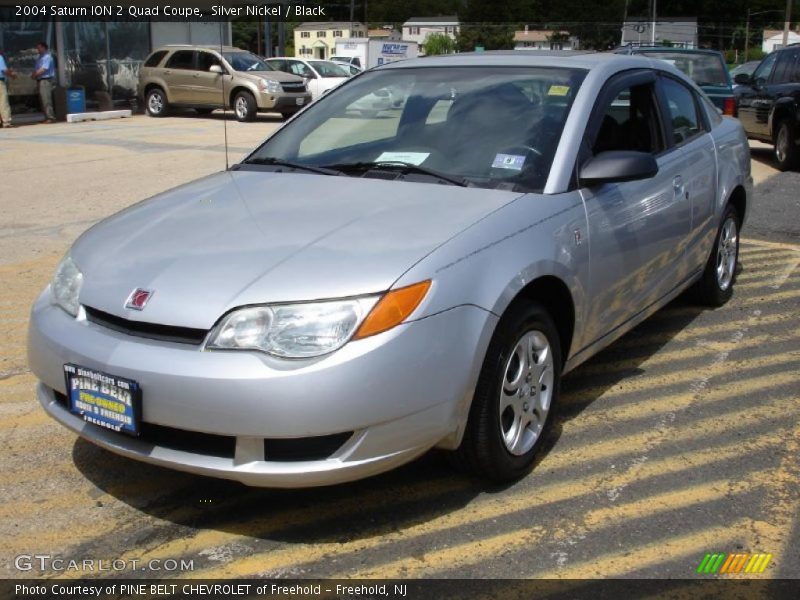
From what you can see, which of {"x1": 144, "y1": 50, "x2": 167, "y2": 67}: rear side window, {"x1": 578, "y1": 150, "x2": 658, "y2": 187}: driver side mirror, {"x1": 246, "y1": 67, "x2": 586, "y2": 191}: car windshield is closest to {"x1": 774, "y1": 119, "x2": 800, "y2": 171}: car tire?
{"x1": 246, "y1": 67, "x2": 586, "y2": 191}: car windshield

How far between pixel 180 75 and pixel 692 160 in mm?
18417

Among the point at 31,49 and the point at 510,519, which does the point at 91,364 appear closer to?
the point at 510,519

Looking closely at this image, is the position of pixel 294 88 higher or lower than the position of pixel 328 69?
lower

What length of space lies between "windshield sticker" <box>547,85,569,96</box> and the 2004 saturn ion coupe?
10mm

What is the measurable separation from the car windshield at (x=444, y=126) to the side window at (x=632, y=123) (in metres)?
0.28

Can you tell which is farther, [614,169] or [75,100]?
[75,100]

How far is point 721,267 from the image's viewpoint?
5.67m

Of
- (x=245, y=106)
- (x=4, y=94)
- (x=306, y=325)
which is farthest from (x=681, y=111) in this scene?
(x=245, y=106)

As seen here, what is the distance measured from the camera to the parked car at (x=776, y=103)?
1196 centimetres

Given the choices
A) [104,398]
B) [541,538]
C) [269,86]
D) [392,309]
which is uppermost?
[269,86]

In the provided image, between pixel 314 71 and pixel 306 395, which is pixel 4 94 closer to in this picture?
pixel 314 71

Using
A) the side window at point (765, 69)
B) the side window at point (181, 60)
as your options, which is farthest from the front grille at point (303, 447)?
the side window at point (181, 60)

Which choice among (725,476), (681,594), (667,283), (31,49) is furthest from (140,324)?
(31,49)

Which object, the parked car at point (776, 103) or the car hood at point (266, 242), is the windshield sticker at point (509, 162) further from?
the parked car at point (776, 103)
